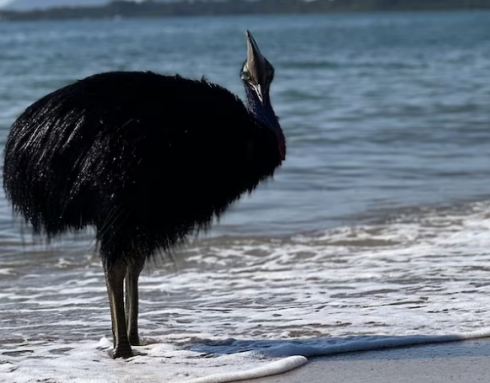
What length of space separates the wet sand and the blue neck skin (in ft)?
2.88

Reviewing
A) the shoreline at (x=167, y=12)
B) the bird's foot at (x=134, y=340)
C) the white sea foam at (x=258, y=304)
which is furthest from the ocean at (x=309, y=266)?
the shoreline at (x=167, y=12)

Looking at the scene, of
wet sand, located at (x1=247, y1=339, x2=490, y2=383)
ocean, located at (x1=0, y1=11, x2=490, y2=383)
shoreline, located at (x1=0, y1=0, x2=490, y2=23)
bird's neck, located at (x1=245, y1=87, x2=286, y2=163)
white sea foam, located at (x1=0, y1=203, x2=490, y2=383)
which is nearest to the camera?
wet sand, located at (x1=247, y1=339, x2=490, y2=383)

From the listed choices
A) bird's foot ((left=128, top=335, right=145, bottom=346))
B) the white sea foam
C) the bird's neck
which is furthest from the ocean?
the bird's neck

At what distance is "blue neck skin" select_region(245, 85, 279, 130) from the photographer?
15.0ft

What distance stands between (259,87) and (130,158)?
69 cm

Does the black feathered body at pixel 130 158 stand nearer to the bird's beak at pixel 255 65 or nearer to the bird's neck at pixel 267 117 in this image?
the bird's neck at pixel 267 117

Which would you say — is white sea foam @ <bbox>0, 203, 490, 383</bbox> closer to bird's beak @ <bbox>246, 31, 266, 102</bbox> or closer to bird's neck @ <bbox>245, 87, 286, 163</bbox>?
bird's neck @ <bbox>245, 87, 286, 163</bbox>

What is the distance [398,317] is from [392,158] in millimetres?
5687

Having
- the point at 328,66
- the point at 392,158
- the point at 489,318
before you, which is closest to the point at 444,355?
the point at 489,318

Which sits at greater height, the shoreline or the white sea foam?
the shoreline

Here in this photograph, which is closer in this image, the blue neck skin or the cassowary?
the cassowary

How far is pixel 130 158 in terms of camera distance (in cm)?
422

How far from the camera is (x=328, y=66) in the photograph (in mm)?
26891

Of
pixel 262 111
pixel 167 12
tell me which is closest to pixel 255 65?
pixel 262 111
